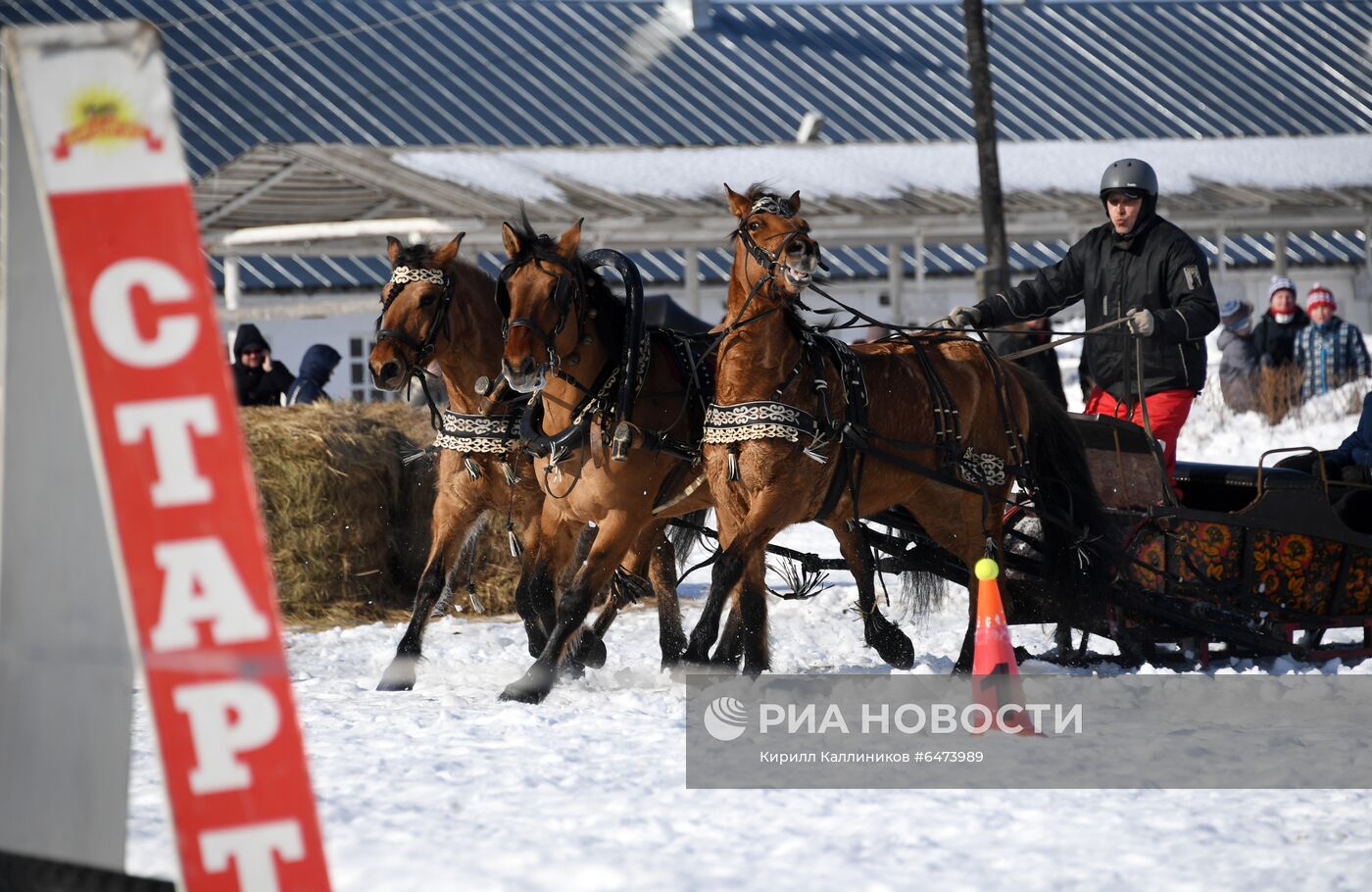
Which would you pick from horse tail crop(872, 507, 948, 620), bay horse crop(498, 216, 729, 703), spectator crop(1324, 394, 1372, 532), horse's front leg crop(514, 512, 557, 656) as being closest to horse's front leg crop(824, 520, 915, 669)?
horse tail crop(872, 507, 948, 620)

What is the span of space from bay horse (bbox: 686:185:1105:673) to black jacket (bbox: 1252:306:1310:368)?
7657 millimetres

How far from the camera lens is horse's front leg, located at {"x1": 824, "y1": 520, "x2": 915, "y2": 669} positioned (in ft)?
23.7

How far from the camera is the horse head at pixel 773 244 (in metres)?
5.83

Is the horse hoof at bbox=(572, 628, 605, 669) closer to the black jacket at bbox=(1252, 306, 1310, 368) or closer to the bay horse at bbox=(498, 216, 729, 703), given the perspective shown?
the bay horse at bbox=(498, 216, 729, 703)

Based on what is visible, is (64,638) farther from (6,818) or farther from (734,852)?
(734,852)

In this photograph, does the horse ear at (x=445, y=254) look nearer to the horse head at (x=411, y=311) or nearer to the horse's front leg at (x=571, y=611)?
the horse head at (x=411, y=311)

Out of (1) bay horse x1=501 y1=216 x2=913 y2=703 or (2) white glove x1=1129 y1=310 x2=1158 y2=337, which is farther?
(2) white glove x1=1129 y1=310 x2=1158 y2=337

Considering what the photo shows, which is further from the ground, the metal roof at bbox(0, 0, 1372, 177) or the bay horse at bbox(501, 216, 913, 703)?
the metal roof at bbox(0, 0, 1372, 177)

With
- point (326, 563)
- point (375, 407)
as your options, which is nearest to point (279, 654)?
point (326, 563)

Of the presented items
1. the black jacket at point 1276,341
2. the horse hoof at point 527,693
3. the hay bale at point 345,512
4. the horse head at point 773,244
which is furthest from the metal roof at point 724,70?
the horse head at point 773,244

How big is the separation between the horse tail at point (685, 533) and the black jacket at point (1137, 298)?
5.46ft

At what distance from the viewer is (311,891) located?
2807 mm

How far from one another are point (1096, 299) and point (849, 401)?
189cm

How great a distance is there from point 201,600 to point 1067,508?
16.7 feet
